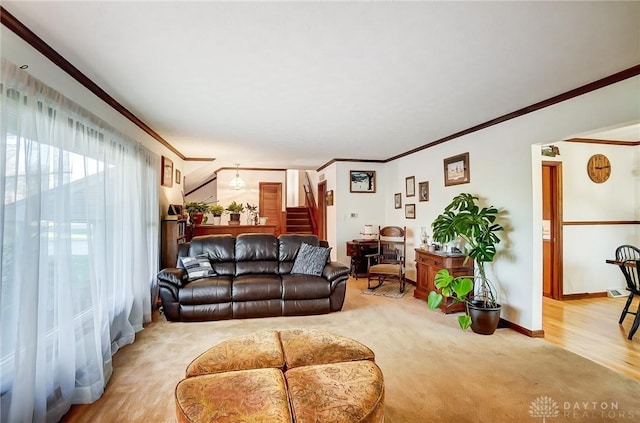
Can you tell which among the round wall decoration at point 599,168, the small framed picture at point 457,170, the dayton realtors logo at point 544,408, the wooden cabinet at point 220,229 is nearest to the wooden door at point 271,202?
the wooden cabinet at point 220,229

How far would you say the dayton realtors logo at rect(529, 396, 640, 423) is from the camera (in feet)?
6.38

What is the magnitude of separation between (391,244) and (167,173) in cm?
432

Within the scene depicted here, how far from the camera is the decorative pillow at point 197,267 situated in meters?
3.87

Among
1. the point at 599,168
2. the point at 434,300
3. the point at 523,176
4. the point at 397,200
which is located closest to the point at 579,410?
the point at 434,300

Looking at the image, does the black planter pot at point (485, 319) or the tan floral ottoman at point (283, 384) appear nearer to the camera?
the tan floral ottoman at point (283, 384)

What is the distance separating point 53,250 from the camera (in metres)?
1.94

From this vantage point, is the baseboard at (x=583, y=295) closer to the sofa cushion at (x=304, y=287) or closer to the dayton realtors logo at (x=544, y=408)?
the dayton realtors logo at (x=544, y=408)

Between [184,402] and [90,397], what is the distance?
1.23 m

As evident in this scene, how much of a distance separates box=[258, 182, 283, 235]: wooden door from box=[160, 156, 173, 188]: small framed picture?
371 centimetres

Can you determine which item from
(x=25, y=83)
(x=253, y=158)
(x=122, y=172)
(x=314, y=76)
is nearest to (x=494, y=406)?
(x=314, y=76)

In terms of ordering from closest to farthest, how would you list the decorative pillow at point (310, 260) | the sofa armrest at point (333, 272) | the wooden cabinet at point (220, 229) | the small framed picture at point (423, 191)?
the sofa armrest at point (333, 272) < the decorative pillow at point (310, 260) < the small framed picture at point (423, 191) < the wooden cabinet at point (220, 229)

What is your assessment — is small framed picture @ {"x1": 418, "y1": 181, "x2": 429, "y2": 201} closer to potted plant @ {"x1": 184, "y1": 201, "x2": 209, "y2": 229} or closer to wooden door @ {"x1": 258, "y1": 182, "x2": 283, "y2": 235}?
potted plant @ {"x1": 184, "y1": 201, "x2": 209, "y2": 229}

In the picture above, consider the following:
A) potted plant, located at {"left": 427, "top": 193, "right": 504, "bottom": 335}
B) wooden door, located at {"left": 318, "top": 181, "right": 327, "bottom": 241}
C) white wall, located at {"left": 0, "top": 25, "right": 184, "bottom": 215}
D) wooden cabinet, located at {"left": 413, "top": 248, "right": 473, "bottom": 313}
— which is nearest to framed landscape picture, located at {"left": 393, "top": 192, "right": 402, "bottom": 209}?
wooden cabinet, located at {"left": 413, "top": 248, "right": 473, "bottom": 313}

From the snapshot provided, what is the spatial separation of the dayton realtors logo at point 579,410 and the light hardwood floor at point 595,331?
0.64 m
